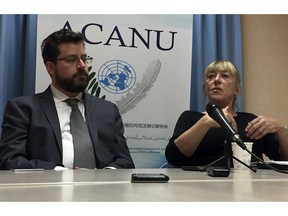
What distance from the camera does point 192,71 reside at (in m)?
2.61

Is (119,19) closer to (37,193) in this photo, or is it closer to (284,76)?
(284,76)

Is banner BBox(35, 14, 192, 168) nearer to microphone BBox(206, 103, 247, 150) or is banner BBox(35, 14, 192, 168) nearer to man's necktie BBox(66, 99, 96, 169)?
man's necktie BBox(66, 99, 96, 169)

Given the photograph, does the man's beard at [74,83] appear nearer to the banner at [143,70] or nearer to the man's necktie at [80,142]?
the man's necktie at [80,142]

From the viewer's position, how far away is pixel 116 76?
2414 mm

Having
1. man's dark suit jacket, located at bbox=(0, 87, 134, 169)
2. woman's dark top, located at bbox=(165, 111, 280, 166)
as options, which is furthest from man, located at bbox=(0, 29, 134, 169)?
woman's dark top, located at bbox=(165, 111, 280, 166)

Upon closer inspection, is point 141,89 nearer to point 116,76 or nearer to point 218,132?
point 116,76

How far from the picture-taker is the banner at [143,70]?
7.82 ft

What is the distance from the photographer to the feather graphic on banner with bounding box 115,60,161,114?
240 centimetres

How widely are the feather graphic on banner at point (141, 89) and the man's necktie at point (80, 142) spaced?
543 mm

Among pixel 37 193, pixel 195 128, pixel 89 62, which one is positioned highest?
pixel 89 62

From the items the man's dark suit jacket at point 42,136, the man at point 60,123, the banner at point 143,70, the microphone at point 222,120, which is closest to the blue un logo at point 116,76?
the banner at point 143,70

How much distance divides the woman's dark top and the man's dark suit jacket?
0.72 feet

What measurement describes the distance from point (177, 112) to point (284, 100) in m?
0.85
